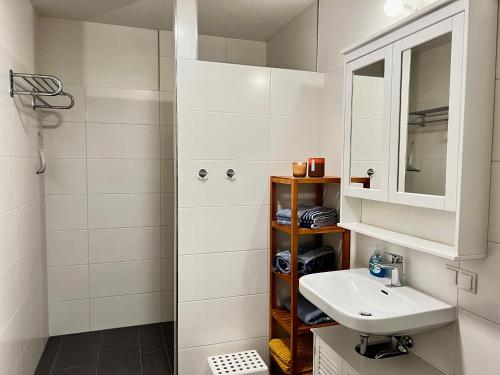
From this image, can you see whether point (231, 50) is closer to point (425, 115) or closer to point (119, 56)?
point (119, 56)

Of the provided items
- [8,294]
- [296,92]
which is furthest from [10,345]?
[296,92]

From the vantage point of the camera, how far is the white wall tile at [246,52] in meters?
3.21

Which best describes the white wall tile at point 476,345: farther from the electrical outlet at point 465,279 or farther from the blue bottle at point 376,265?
the blue bottle at point 376,265

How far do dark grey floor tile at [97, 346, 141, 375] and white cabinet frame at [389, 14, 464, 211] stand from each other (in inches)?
80.8

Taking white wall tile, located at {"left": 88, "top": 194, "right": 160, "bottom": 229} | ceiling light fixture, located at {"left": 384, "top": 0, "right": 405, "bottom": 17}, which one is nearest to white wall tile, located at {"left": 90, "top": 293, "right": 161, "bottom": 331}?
white wall tile, located at {"left": 88, "top": 194, "right": 160, "bottom": 229}

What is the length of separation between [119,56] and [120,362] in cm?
233

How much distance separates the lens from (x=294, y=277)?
2.05m

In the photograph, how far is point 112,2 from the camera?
8.40 ft

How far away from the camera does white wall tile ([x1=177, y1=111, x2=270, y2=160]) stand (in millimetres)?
2104

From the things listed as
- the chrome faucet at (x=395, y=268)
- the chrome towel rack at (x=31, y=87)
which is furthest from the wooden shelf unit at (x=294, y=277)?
the chrome towel rack at (x=31, y=87)

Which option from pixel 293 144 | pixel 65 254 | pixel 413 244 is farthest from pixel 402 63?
pixel 65 254

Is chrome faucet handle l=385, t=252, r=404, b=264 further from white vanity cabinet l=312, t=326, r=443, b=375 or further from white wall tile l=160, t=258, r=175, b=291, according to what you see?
white wall tile l=160, t=258, r=175, b=291

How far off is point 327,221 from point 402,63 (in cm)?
94

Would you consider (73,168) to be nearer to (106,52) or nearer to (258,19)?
(106,52)
